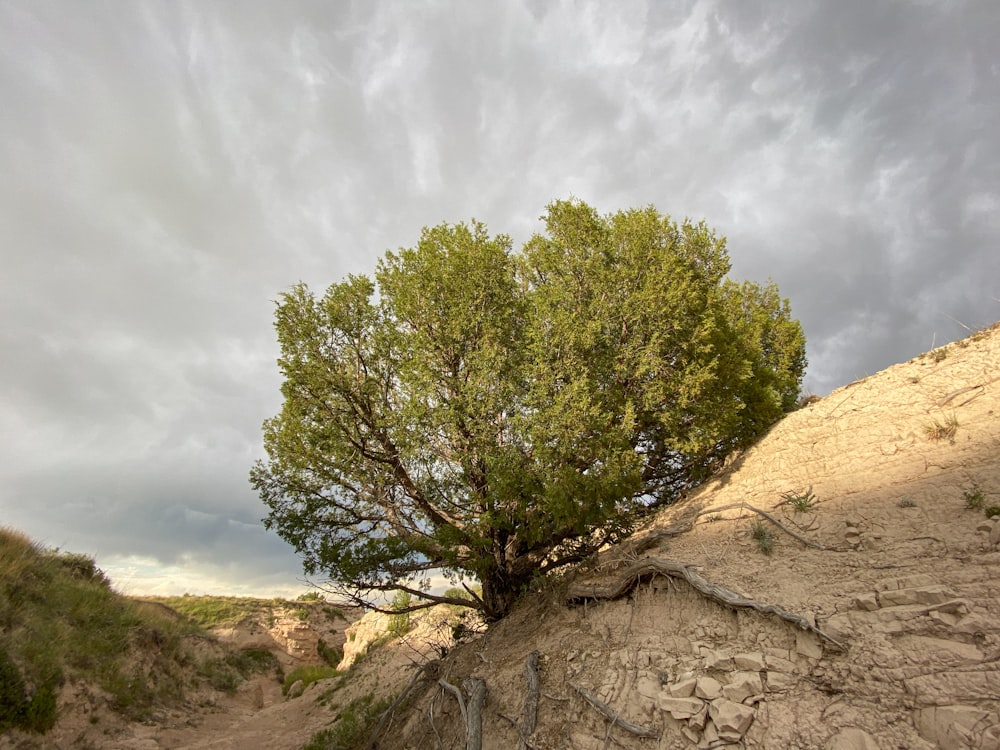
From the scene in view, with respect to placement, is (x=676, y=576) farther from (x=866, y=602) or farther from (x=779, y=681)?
(x=866, y=602)

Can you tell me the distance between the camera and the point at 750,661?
5898 millimetres

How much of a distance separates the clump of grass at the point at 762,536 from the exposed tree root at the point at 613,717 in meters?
3.71

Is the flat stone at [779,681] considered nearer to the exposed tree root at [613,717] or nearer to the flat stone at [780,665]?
the flat stone at [780,665]

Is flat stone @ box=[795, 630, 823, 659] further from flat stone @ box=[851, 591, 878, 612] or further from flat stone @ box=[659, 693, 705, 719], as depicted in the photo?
flat stone @ box=[659, 693, 705, 719]

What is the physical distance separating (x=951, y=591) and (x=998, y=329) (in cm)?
963

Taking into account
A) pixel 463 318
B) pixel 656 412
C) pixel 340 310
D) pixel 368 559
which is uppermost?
pixel 340 310

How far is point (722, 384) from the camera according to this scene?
11.6m

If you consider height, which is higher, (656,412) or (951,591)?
(656,412)

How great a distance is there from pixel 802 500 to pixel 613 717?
5.41 meters

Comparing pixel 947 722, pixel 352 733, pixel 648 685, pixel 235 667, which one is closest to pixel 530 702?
pixel 648 685

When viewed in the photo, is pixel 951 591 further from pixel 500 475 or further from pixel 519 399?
pixel 519 399

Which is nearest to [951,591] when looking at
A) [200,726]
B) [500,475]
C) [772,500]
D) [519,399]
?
[772,500]

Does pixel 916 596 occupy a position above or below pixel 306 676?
above

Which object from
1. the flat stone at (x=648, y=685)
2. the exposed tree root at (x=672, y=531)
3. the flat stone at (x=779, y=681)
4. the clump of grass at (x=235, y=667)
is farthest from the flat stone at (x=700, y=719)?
the clump of grass at (x=235, y=667)
